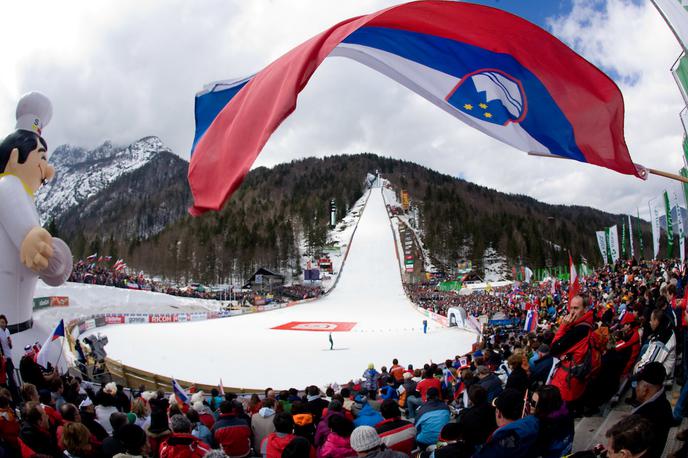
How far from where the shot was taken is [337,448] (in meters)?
3.40

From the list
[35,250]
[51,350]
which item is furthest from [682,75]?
[35,250]

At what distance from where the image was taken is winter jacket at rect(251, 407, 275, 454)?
5.04m

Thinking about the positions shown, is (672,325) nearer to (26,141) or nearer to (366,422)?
(366,422)

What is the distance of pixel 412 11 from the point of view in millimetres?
4715

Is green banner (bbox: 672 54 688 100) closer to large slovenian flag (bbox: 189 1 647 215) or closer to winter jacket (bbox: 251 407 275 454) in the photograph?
large slovenian flag (bbox: 189 1 647 215)

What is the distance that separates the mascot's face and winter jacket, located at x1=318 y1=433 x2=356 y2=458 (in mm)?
9689

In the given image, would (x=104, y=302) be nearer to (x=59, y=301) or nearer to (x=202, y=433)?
(x=59, y=301)

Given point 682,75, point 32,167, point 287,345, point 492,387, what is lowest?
point 287,345

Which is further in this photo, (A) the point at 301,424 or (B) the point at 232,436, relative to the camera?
(B) the point at 232,436

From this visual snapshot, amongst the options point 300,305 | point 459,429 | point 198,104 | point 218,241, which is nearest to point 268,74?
point 198,104

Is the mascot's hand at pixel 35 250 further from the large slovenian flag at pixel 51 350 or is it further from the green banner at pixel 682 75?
the green banner at pixel 682 75

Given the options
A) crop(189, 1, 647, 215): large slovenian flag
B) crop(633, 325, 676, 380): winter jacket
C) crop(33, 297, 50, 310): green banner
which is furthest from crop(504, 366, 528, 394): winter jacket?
crop(33, 297, 50, 310): green banner

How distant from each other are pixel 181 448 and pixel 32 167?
30.6ft

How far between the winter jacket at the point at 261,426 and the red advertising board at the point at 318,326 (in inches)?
847
